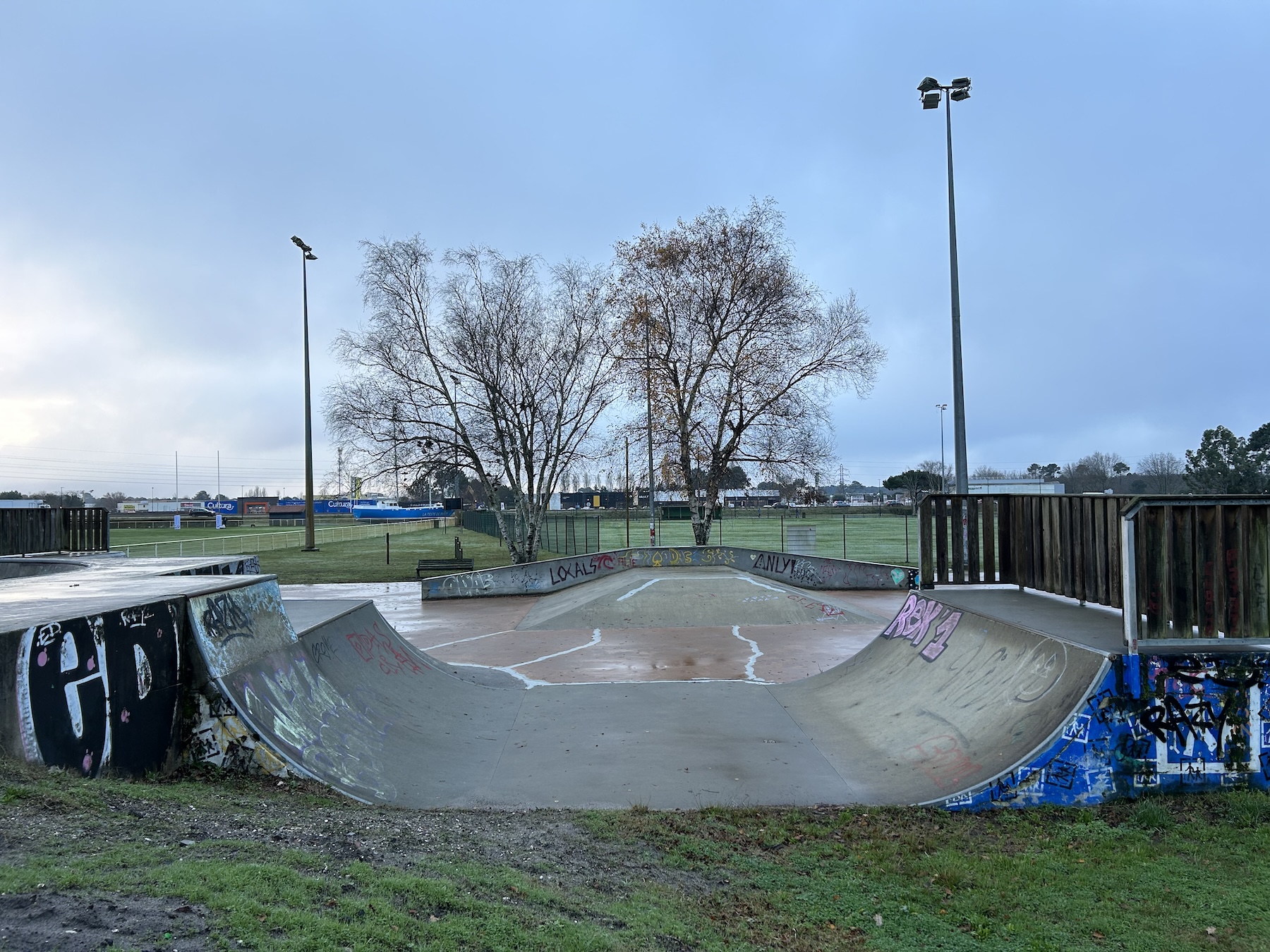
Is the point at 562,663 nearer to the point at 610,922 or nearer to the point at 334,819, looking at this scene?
the point at 334,819

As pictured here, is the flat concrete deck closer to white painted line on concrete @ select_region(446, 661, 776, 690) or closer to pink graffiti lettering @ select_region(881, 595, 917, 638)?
pink graffiti lettering @ select_region(881, 595, 917, 638)

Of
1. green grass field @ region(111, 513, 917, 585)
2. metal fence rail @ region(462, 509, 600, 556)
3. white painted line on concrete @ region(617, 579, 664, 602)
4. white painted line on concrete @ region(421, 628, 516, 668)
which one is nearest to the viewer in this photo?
white painted line on concrete @ region(421, 628, 516, 668)

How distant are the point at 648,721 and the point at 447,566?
18.5m

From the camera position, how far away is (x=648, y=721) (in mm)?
8695

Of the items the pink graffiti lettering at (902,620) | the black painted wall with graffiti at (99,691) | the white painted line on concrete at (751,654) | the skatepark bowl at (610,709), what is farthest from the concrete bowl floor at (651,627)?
the black painted wall with graffiti at (99,691)

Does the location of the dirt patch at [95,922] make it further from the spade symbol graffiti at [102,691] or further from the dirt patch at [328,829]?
the spade symbol graffiti at [102,691]

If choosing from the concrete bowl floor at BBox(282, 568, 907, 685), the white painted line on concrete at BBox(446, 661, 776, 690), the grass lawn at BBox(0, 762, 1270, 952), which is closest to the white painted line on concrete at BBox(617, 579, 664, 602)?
the concrete bowl floor at BBox(282, 568, 907, 685)

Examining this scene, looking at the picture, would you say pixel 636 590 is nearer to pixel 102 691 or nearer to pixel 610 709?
pixel 610 709

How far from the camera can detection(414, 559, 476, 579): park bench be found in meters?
25.8

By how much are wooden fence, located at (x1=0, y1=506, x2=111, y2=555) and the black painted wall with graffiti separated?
13335mm

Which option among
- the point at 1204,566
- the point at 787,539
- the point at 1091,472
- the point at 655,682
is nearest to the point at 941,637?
the point at 1204,566

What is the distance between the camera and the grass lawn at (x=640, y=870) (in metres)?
3.31

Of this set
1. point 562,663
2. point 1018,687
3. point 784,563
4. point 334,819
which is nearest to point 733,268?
point 784,563

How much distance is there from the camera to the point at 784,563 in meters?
23.5
